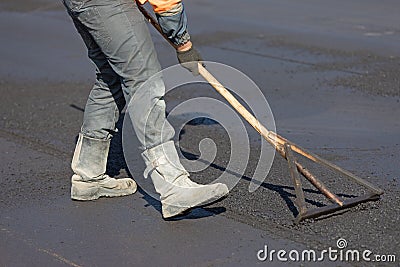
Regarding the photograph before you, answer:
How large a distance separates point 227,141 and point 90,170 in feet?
4.92

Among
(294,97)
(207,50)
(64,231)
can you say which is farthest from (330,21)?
(64,231)

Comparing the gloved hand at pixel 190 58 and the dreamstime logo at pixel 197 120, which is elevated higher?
the gloved hand at pixel 190 58

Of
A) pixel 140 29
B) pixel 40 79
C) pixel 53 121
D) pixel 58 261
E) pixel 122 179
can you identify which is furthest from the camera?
pixel 40 79

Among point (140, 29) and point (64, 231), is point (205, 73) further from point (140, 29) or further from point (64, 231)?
point (64, 231)

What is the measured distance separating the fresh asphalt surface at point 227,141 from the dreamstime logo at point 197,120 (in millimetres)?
75

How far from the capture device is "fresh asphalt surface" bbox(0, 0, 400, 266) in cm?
477

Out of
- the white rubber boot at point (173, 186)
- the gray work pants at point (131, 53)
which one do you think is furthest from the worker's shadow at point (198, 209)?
the gray work pants at point (131, 53)

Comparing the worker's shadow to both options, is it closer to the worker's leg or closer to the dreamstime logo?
the dreamstime logo

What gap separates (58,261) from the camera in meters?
4.62

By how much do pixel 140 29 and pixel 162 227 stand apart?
1.17 metres

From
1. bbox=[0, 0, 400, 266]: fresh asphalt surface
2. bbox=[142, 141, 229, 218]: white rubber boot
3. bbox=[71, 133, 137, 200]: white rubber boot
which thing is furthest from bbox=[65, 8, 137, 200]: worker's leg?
bbox=[142, 141, 229, 218]: white rubber boot

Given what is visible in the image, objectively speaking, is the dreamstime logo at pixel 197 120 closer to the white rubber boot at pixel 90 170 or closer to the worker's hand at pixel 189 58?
the worker's hand at pixel 189 58

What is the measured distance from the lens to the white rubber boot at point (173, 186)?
16.0 feet
